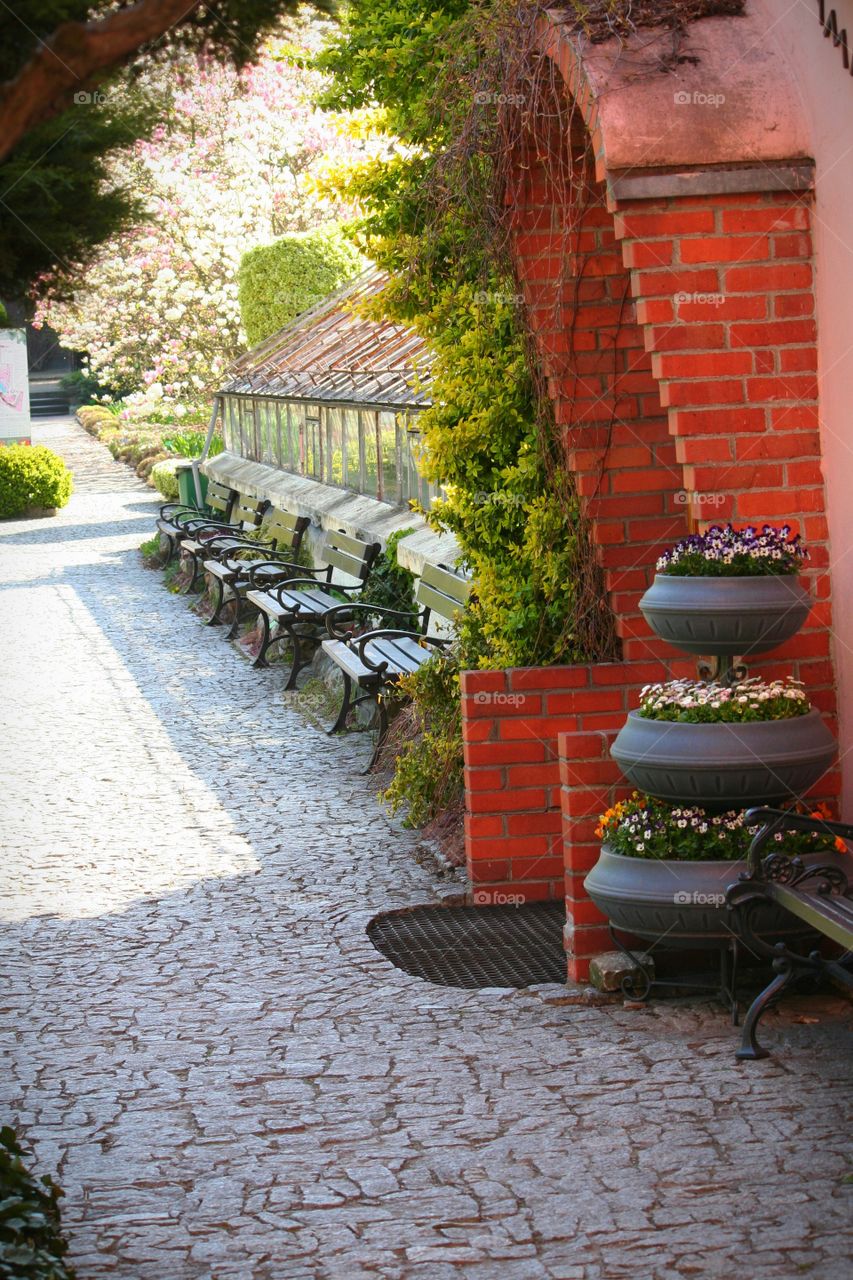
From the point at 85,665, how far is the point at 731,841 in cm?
941

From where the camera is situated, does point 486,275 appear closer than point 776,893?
No

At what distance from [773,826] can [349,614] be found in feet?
24.4

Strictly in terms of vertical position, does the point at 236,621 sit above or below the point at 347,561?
below

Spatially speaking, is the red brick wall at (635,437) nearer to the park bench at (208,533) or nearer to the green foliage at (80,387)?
the park bench at (208,533)

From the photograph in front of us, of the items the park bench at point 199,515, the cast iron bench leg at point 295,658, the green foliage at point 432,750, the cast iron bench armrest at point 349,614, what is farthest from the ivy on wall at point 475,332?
the park bench at point 199,515

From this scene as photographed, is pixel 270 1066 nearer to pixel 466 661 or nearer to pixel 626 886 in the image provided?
pixel 626 886

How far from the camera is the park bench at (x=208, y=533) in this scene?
683 inches

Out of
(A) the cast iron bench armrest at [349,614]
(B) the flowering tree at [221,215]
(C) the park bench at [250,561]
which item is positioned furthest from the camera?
(B) the flowering tree at [221,215]

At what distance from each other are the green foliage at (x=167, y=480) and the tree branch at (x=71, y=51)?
24621mm

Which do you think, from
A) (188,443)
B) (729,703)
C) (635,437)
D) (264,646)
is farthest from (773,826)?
(188,443)

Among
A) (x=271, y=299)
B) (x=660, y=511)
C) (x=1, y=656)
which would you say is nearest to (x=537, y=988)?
(x=660, y=511)

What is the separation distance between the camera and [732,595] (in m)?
5.02

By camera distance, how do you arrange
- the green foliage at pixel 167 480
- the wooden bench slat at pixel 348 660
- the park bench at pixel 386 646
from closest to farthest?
the park bench at pixel 386 646, the wooden bench slat at pixel 348 660, the green foliage at pixel 167 480

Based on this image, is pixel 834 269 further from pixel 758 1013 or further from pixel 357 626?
pixel 357 626
